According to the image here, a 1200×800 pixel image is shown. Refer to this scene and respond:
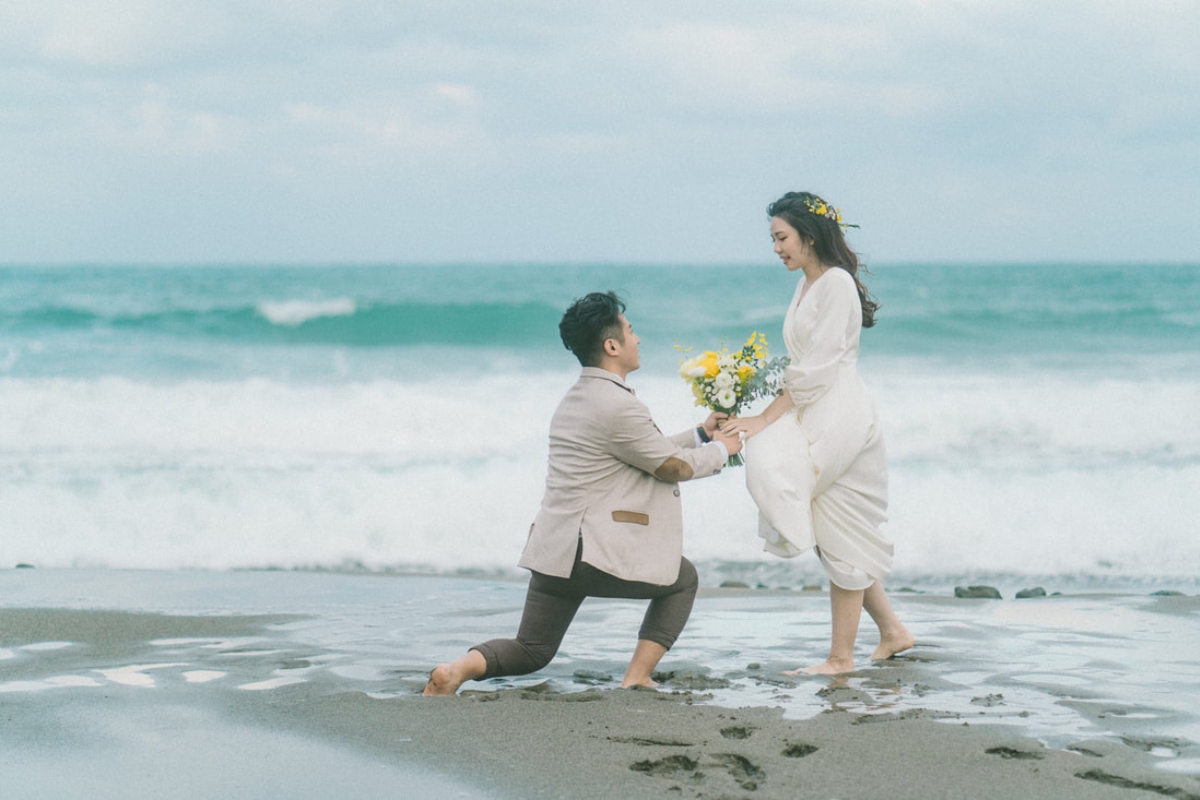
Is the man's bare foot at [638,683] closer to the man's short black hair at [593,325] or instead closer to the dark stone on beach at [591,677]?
the dark stone on beach at [591,677]

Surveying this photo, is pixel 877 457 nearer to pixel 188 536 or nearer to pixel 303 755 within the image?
pixel 303 755

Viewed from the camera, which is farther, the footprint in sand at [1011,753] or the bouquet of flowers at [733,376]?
the bouquet of flowers at [733,376]

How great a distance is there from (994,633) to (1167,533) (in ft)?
13.1

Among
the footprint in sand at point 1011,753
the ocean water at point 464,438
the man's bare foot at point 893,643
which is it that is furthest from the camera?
the ocean water at point 464,438

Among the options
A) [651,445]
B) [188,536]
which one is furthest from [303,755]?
[188,536]

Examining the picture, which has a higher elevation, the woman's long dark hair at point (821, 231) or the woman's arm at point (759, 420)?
the woman's long dark hair at point (821, 231)

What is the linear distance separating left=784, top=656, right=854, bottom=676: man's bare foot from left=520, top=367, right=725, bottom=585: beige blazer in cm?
77

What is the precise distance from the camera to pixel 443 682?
15.2 feet

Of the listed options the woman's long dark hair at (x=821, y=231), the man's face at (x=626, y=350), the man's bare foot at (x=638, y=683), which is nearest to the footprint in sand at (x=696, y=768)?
the man's bare foot at (x=638, y=683)

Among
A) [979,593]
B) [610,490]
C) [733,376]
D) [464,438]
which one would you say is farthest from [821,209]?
[464,438]

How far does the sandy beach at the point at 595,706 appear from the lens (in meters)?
3.65

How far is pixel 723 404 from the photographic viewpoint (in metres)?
Result: 5.17

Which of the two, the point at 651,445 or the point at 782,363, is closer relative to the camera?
the point at 651,445

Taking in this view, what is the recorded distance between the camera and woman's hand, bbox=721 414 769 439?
514 centimetres
